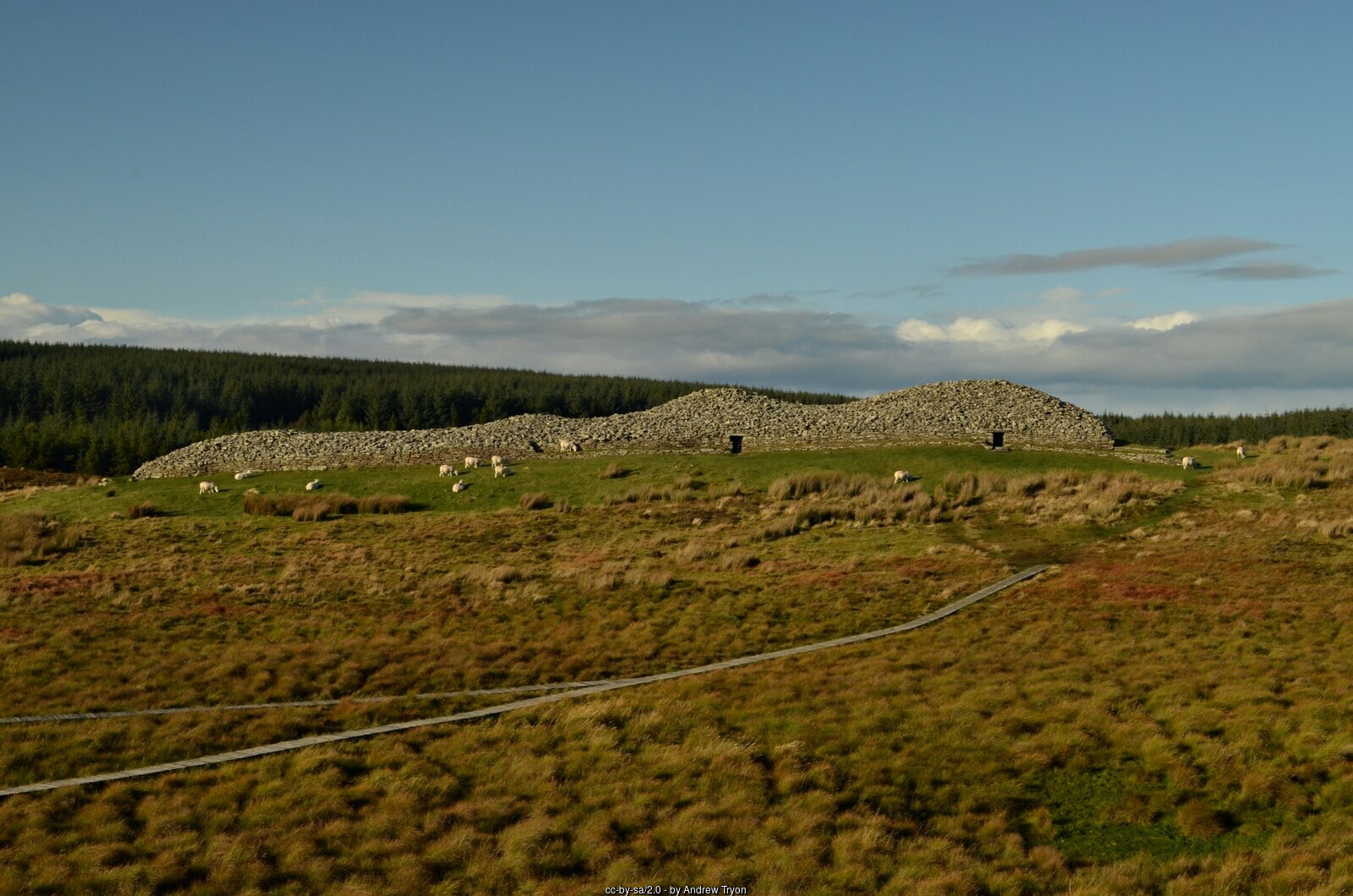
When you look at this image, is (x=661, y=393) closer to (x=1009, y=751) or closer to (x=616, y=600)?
(x=616, y=600)

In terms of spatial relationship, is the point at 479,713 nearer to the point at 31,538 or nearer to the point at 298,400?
the point at 31,538

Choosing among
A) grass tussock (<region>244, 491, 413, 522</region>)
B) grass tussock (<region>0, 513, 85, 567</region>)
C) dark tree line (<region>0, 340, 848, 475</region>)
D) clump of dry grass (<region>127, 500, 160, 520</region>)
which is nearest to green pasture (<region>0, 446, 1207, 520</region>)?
clump of dry grass (<region>127, 500, 160, 520</region>)

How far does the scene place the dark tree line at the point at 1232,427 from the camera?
144m

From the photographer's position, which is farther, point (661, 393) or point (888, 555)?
point (661, 393)

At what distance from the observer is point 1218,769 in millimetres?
16172

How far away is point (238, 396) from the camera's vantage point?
495 ft

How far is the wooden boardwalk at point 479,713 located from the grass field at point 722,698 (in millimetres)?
464

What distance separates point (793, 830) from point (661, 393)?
503ft

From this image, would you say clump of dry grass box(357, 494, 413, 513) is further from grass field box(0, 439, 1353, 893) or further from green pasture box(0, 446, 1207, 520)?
grass field box(0, 439, 1353, 893)

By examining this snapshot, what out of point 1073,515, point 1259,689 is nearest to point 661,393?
point 1073,515

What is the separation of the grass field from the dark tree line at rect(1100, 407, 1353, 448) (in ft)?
383

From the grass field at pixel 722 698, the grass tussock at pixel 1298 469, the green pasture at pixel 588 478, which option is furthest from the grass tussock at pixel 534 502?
the grass tussock at pixel 1298 469

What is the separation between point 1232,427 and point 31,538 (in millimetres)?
161343

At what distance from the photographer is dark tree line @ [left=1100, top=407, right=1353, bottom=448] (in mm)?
144125
